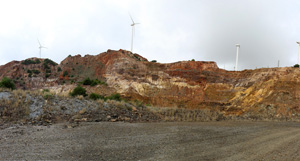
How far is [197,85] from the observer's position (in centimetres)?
3266

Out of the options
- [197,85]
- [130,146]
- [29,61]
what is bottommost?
[130,146]

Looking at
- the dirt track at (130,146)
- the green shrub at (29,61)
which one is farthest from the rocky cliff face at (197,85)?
the dirt track at (130,146)

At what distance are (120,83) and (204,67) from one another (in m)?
15.9

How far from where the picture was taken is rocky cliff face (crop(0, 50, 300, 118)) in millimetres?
24188

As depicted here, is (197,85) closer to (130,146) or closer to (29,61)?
(130,146)

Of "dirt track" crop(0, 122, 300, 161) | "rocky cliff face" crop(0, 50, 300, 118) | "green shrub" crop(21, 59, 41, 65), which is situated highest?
"green shrub" crop(21, 59, 41, 65)

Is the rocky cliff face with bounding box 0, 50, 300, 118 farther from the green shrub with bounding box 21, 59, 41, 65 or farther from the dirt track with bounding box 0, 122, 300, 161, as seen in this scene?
the dirt track with bounding box 0, 122, 300, 161

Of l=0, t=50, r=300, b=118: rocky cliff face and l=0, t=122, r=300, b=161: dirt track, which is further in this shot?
l=0, t=50, r=300, b=118: rocky cliff face

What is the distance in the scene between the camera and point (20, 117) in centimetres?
1088

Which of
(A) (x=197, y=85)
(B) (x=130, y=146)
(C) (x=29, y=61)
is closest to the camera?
(B) (x=130, y=146)

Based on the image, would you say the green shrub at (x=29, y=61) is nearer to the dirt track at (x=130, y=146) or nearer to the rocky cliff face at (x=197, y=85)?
the rocky cliff face at (x=197, y=85)

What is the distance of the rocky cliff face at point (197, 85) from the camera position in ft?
79.4

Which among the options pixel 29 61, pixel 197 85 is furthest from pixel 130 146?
pixel 29 61

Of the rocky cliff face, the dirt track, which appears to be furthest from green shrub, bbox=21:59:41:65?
the dirt track
